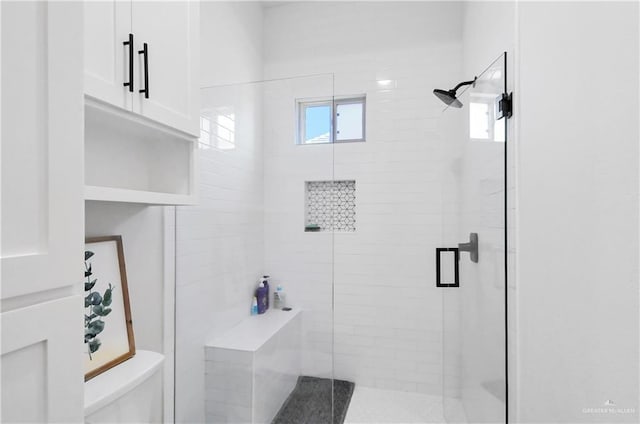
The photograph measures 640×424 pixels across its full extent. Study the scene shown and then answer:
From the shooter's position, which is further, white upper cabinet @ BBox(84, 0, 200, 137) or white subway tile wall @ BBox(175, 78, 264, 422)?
white subway tile wall @ BBox(175, 78, 264, 422)

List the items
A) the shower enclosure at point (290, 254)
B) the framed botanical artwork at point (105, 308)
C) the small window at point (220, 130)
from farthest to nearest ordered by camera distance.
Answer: the small window at point (220, 130), the shower enclosure at point (290, 254), the framed botanical artwork at point (105, 308)

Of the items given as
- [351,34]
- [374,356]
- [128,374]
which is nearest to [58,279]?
[128,374]

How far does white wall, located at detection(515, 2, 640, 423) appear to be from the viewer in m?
0.92

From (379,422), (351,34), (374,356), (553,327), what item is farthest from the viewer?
(351,34)

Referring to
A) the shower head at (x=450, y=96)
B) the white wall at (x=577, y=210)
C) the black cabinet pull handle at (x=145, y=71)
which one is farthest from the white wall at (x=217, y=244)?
the white wall at (x=577, y=210)

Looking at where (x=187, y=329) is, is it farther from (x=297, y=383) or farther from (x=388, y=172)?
(x=388, y=172)

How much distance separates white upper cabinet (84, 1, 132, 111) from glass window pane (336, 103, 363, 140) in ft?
4.56

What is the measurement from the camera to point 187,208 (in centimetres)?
164

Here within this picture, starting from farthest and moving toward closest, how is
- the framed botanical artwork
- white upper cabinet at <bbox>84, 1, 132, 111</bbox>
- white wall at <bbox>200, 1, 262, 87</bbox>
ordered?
white wall at <bbox>200, 1, 262, 87</bbox> → the framed botanical artwork → white upper cabinet at <bbox>84, 1, 132, 111</bbox>

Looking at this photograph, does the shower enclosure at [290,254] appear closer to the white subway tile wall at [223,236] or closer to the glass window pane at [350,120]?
the white subway tile wall at [223,236]

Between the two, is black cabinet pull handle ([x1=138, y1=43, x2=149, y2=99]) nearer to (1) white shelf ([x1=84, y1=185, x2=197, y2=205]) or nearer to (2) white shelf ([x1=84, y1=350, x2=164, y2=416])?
(1) white shelf ([x1=84, y1=185, x2=197, y2=205])

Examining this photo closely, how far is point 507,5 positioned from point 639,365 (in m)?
1.38

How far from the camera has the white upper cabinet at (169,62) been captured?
102 centimetres

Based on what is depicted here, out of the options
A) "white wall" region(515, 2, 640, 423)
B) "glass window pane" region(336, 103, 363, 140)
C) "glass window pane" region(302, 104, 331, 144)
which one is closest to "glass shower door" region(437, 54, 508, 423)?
"white wall" region(515, 2, 640, 423)
